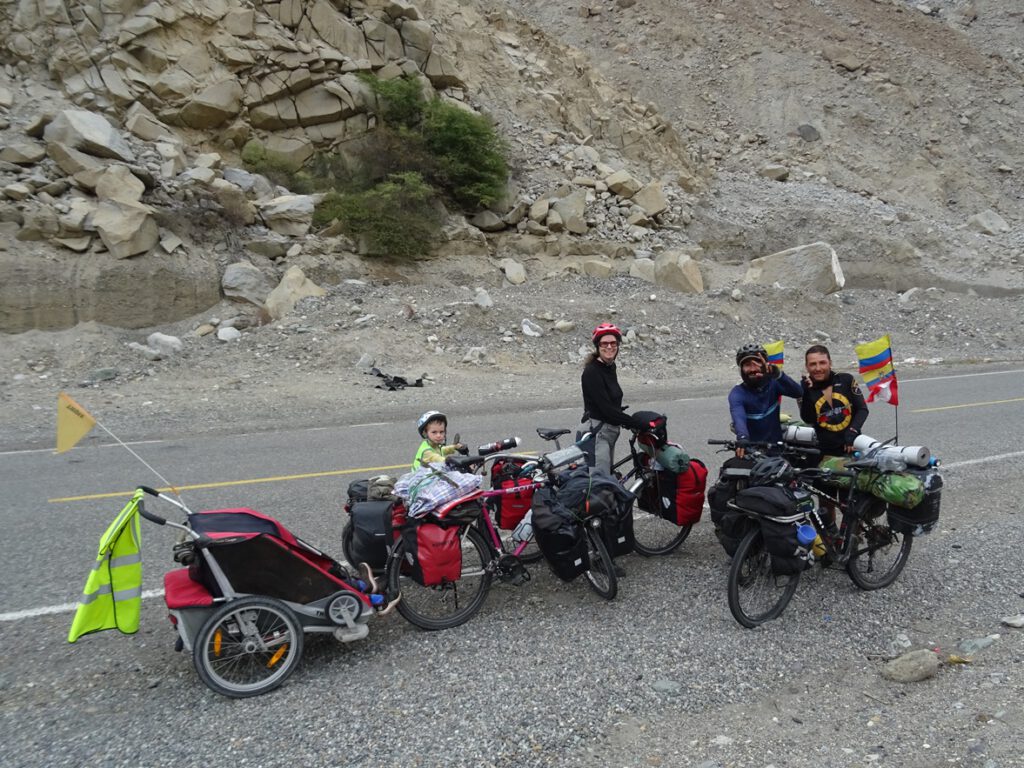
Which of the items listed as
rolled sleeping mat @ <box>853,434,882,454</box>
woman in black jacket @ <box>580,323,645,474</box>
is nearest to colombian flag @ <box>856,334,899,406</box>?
rolled sleeping mat @ <box>853,434,882,454</box>

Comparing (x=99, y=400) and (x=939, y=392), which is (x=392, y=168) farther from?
(x=939, y=392)

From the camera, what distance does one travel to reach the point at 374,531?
4367 millimetres

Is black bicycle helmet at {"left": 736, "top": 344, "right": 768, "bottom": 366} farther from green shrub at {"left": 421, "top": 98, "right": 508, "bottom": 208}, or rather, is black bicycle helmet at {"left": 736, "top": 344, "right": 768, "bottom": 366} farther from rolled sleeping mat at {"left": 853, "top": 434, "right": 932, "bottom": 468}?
green shrub at {"left": 421, "top": 98, "right": 508, "bottom": 208}

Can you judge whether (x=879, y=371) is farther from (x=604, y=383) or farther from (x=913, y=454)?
(x=604, y=383)

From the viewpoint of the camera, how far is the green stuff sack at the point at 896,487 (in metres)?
4.55

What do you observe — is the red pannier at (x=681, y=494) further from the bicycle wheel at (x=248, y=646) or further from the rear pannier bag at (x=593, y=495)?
the bicycle wheel at (x=248, y=646)

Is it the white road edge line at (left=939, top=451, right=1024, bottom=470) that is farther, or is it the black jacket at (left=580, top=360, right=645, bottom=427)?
the white road edge line at (left=939, top=451, right=1024, bottom=470)

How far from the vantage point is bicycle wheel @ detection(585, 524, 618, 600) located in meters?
4.68

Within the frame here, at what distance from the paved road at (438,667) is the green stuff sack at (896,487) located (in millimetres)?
715

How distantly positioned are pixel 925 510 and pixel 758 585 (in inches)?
49.2

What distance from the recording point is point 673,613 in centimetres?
452

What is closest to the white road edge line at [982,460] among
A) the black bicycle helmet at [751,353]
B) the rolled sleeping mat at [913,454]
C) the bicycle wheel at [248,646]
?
the rolled sleeping mat at [913,454]

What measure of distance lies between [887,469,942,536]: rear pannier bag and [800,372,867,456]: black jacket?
2.05 ft

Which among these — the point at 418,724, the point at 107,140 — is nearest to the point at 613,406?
the point at 418,724
